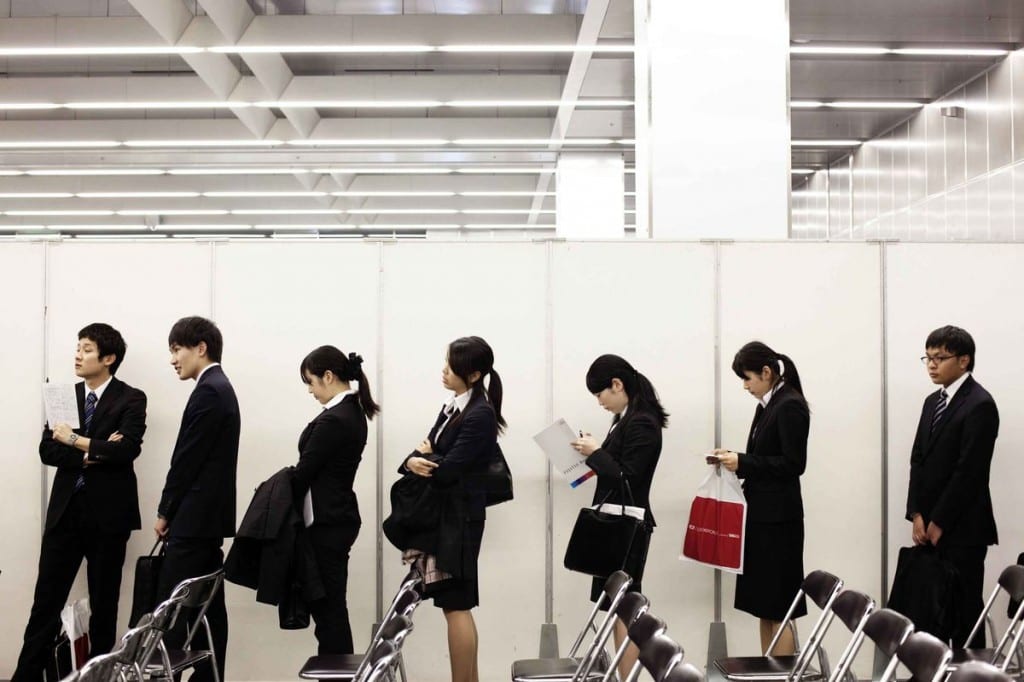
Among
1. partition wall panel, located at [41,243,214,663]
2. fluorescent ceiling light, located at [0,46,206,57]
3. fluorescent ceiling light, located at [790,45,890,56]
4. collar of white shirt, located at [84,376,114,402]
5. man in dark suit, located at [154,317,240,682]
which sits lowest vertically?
Answer: man in dark suit, located at [154,317,240,682]

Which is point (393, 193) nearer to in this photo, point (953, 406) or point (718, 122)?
point (718, 122)

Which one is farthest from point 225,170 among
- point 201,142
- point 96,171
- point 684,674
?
point 684,674

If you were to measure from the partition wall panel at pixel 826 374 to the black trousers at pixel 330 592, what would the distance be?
2.02 m

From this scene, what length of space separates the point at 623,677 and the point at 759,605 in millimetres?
668

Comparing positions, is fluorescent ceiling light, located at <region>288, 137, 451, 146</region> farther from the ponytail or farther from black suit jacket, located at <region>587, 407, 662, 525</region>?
black suit jacket, located at <region>587, 407, 662, 525</region>

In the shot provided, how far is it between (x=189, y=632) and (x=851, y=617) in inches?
99.4

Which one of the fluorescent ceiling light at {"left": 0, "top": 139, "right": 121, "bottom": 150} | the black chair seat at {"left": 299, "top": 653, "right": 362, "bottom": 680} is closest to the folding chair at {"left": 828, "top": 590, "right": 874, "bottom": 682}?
the black chair seat at {"left": 299, "top": 653, "right": 362, "bottom": 680}

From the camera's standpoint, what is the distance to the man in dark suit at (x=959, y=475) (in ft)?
14.1

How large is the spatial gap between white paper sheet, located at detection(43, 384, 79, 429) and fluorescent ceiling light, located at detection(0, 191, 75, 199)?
914cm

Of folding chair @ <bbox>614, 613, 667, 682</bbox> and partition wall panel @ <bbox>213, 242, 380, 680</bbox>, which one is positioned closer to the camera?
folding chair @ <bbox>614, 613, 667, 682</bbox>

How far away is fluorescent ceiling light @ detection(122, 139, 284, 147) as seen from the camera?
10.1m

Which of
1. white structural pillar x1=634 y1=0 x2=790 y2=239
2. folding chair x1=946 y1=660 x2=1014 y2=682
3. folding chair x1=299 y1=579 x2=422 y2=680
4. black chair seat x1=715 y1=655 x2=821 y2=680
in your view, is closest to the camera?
folding chair x1=946 y1=660 x2=1014 y2=682

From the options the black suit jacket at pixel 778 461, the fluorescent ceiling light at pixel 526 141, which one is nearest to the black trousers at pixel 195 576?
the black suit jacket at pixel 778 461

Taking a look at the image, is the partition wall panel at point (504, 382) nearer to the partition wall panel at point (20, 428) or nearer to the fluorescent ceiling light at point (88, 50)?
the partition wall panel at point (20, 428)
